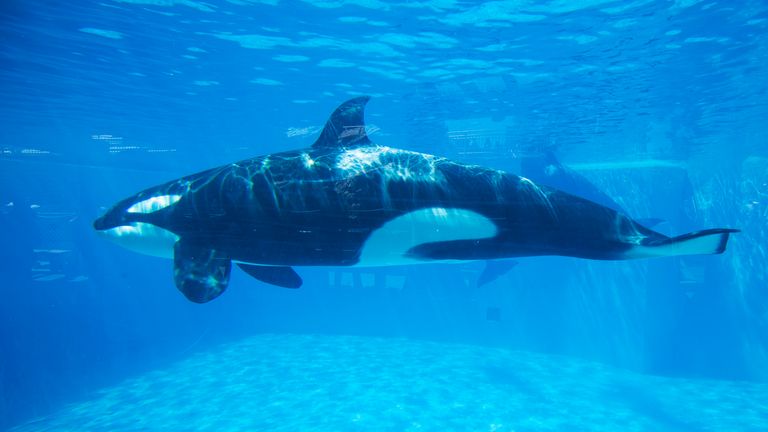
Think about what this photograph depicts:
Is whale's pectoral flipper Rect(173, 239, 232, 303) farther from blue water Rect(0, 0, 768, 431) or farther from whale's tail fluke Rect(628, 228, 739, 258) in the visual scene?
blue water Rect(0, 0, 768, 431)

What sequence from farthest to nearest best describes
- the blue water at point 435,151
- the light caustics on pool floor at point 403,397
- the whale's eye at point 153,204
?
the light caustics on pool floor at point 403,397, the blue water at point 435,151, the whale's eye at point 153,204

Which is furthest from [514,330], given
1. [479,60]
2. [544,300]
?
Result: [479,60]

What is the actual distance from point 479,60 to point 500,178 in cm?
1248

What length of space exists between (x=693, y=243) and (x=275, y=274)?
161 inches

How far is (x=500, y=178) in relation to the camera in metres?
4.14

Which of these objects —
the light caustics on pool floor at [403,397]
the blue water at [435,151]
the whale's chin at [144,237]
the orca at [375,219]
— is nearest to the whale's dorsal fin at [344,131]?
the orca at [375,219]

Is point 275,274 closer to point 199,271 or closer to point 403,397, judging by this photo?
point 199,271

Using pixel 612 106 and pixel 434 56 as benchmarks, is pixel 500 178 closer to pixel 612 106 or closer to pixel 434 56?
pixel 434 56

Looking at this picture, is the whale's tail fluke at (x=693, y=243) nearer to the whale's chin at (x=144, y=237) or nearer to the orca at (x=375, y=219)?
the orca at (x=375, y=219)

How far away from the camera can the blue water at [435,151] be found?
13.3 metres

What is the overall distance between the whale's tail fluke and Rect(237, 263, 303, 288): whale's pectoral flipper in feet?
11.7

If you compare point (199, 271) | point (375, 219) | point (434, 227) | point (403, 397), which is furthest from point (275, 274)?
point (403, 397)

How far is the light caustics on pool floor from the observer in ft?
56.5

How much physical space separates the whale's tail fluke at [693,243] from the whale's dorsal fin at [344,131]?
3.09 meters
